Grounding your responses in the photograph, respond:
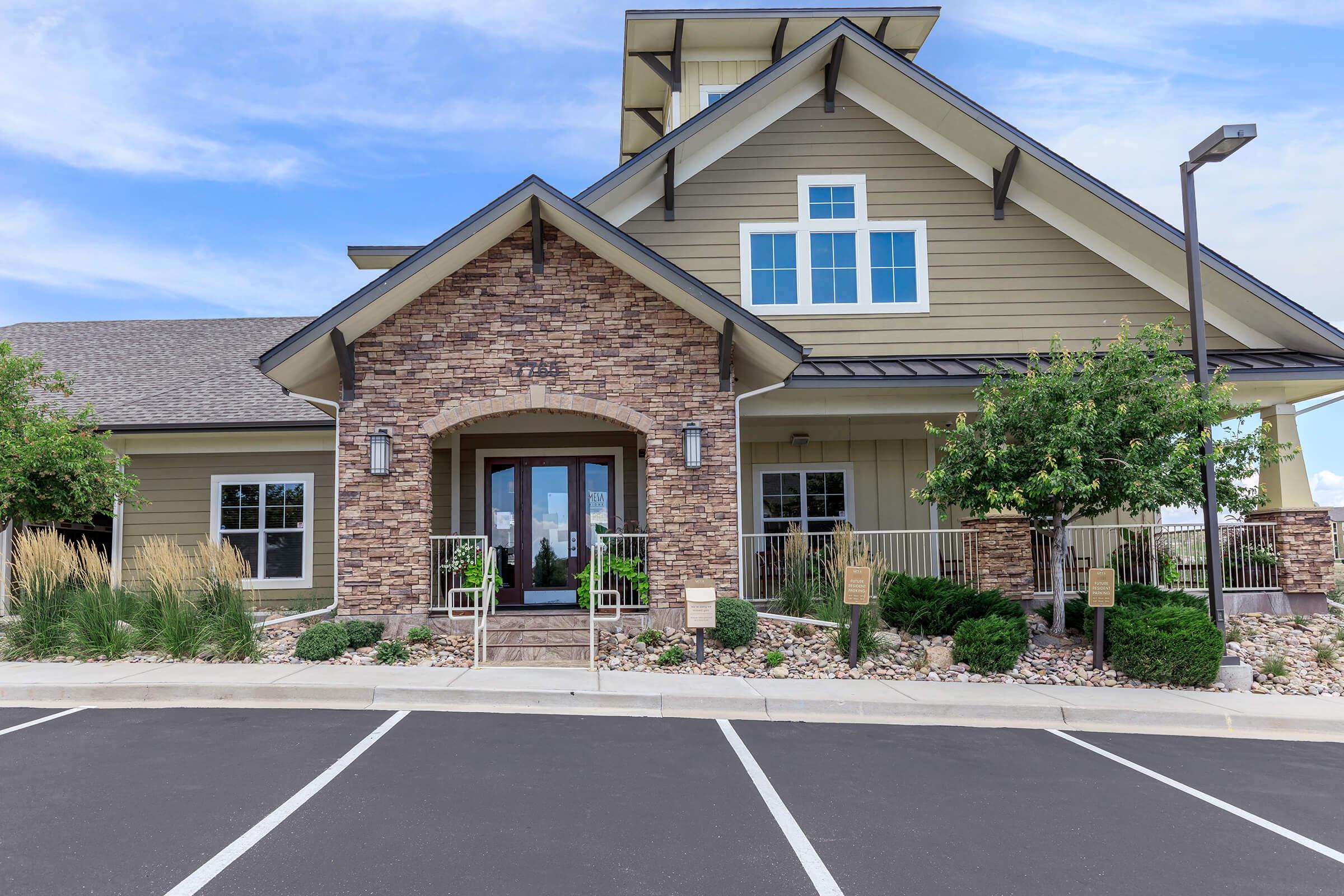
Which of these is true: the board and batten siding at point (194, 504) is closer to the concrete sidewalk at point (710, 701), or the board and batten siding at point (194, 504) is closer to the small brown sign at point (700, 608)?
the concrete sidewalk at point (710, 701)

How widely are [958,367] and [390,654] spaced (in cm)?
846

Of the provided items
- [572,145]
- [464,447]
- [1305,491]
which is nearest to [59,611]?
[464,447]

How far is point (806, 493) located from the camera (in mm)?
15609

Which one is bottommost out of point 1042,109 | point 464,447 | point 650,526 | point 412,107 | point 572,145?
point 650,526

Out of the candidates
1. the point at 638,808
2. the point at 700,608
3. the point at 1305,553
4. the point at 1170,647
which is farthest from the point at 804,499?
the point at 638,808

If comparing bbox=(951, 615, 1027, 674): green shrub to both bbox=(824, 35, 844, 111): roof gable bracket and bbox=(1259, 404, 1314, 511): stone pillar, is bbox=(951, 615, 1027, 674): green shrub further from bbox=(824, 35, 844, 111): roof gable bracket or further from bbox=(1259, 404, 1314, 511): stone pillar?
bbox=(824, 35, 844, 111): roof gable bracket

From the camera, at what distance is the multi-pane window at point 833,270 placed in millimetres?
14422

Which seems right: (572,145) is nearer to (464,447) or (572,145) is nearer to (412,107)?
(412,107)

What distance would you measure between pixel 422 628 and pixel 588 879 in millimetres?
7175

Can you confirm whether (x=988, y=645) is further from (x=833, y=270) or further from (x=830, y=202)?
(x=830, y=202)

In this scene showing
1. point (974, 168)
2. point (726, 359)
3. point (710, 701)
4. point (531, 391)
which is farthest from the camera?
point (974, 168)

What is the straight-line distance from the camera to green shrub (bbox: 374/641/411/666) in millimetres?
10367

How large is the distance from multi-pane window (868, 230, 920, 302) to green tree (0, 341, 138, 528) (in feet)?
36.8

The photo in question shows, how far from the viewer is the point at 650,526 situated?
1173cm
